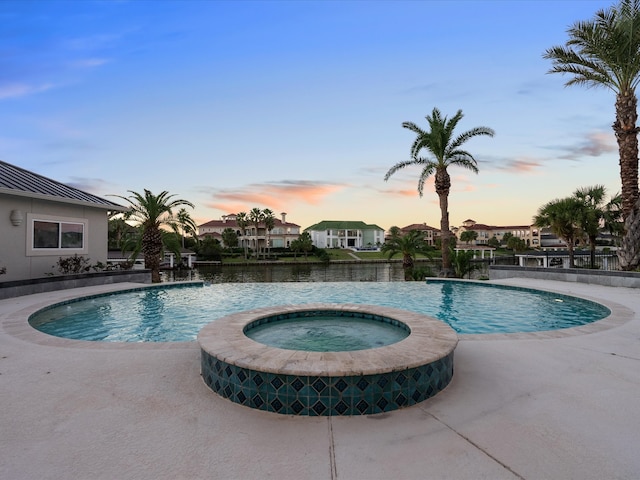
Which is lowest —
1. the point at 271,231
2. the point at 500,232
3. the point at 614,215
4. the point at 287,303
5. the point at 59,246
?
the point at 287,303

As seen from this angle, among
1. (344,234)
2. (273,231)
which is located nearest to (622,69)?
(273,231)

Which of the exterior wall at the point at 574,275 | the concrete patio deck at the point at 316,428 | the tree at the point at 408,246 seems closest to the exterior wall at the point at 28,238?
the concrete patio deck at the point at 316,428

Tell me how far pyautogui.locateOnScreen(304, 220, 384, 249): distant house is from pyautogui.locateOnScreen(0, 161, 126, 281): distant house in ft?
279

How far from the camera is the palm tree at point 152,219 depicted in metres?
18.5

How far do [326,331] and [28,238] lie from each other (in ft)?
42.9

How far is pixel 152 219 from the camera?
18828mm

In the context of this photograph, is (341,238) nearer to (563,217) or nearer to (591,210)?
(563,217)

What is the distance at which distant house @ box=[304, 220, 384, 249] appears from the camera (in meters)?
102

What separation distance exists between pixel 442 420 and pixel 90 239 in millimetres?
17604

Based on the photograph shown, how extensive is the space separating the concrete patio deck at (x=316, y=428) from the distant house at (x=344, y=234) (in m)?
94.8

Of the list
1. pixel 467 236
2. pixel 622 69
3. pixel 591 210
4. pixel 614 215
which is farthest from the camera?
pixel 467 236

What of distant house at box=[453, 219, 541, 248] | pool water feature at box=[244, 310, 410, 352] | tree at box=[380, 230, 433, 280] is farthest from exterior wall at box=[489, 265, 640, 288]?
distant house at box=[453, 219, 541, 248]

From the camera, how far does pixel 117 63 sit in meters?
15.8

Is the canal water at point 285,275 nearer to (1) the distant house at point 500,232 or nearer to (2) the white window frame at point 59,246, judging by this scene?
(2) the white window frame at point 59,246
